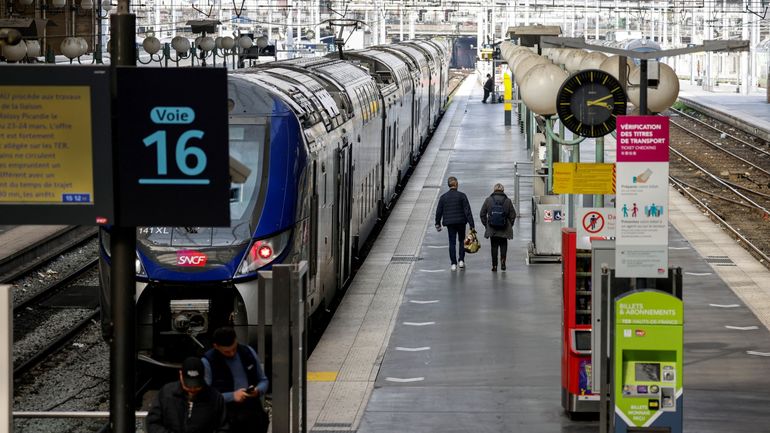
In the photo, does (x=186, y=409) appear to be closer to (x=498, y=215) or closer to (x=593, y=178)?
(x=593, y=178)

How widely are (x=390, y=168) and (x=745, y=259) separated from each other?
334 inches

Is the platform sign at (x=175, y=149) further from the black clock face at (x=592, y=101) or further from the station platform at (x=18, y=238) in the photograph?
the station platform at (x=18, y=238)

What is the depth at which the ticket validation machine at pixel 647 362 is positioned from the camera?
1079 cm

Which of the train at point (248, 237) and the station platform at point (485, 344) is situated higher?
the train at point (248, 237)

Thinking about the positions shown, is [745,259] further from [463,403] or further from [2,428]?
[2,428]

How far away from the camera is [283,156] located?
591 inches

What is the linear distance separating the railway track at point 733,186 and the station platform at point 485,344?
162 cm

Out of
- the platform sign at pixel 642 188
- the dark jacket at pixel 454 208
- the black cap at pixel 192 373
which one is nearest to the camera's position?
the black cap at pixel 192 373

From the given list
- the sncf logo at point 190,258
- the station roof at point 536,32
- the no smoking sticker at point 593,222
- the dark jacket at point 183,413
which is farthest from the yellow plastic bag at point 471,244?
the station roof at point 536,32

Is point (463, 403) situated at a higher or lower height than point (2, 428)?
lower

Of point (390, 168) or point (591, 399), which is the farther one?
Answer: point (390, 168)

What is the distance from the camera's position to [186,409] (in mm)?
9078

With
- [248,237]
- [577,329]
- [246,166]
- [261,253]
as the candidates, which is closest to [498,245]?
[246,166]

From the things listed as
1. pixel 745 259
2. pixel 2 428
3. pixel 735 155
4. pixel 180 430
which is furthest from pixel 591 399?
pixel 735 155
